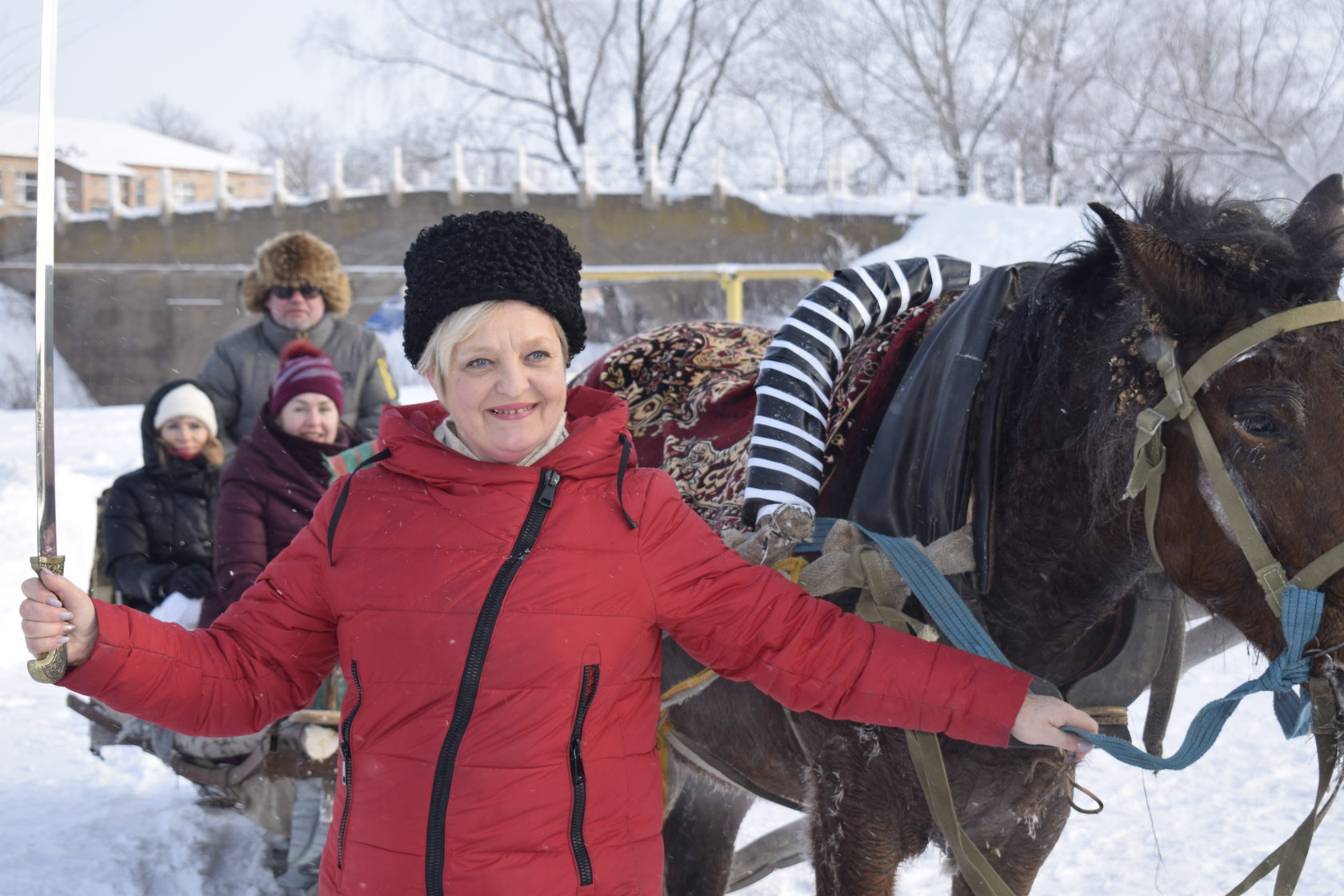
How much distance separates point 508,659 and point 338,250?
25.0m

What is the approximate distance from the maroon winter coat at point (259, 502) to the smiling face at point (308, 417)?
3 centimetres

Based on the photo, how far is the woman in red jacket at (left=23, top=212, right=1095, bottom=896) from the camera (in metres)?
1.67

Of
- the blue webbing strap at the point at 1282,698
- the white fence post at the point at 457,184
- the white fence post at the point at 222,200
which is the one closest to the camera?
the blue webbing strap at the point at 1282,698

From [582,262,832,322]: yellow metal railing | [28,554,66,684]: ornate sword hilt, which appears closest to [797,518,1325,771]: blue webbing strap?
[28,554,66,684]: ornate sword hilt

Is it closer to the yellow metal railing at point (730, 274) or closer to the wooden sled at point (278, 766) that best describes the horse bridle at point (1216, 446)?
the wooden sled at point (278, 766)

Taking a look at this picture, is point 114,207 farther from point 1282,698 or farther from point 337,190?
point 1282,698

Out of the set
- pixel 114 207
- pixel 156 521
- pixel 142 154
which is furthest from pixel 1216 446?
pixel 142 154

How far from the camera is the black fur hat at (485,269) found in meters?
1.79

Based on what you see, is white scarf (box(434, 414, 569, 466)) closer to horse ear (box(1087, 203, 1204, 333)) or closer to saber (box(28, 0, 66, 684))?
saber (box(28, 0, 66, 684))

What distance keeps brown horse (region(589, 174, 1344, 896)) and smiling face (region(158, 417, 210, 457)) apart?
2.62m

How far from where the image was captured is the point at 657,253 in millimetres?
24375

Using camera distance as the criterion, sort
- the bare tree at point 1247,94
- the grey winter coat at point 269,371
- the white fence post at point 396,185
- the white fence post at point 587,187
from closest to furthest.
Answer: the grey winter coat at point 269,371, the bare tree at point 1247,94, the white fence post at point 587,187, the white fence post at point 396,185

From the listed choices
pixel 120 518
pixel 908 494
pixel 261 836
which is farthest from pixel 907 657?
pixel 120 518

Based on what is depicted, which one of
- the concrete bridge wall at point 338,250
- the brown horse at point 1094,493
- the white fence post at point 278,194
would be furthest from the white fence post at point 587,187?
the brown horse at point 1094,493
